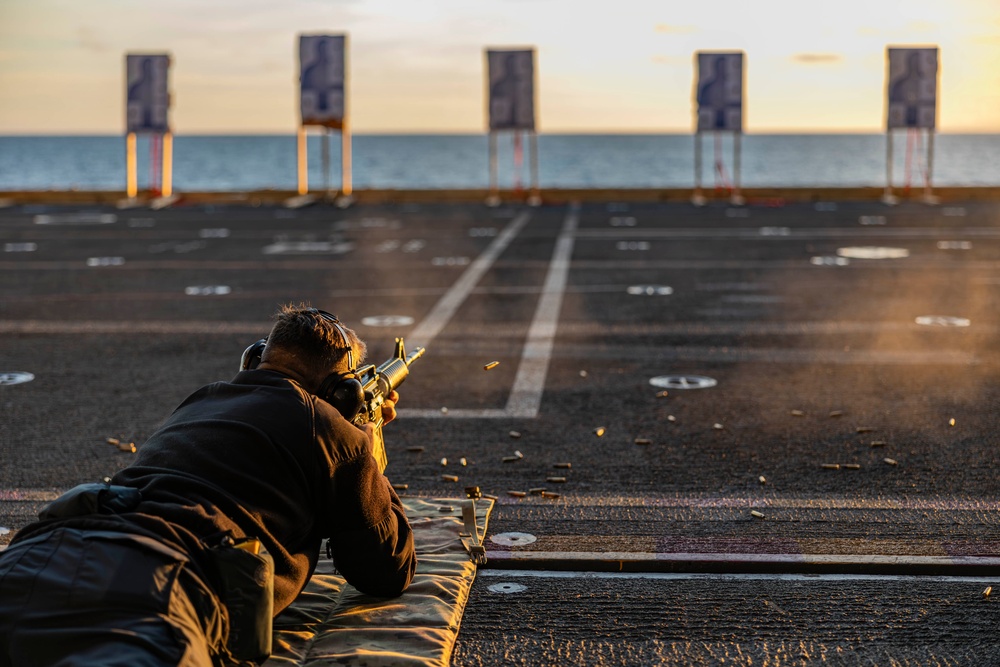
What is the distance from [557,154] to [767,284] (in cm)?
12712

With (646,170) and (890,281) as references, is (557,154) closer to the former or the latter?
(646,170)

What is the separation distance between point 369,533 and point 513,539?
3.97 feet

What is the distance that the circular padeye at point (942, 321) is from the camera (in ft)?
35.4

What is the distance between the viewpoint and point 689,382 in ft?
27.5

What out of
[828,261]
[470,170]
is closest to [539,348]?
[828,261]

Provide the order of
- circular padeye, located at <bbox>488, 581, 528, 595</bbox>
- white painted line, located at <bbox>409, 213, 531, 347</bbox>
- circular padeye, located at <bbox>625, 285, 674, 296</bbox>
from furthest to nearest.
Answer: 1. circular padeye, located at <bbox>625, 285, 674, 296</bbox>
2. white painted line, located at <bbox>409, 213, 531, 347</bbox>
3. circular padeye, located at <bbox>488, 581, 528, 595</bbox>

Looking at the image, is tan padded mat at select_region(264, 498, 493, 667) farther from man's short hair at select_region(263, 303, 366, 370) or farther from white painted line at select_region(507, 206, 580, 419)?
white painted line at select_region(507, 206, 580, 419)

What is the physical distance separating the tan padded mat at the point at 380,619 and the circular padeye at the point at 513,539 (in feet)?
0.65

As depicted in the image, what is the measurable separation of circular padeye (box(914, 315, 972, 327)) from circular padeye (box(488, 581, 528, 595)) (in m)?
7.29

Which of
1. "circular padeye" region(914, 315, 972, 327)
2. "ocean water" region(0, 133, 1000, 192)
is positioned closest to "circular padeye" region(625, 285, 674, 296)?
"circular padeye" region(914, 315, 972, 327)

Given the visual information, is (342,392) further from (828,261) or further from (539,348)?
(828,261)

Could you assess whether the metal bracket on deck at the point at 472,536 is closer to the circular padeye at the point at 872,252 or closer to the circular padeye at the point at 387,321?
the circular padeye at the point at 387,321

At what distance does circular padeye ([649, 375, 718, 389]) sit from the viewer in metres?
8.23

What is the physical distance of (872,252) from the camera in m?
17.2
